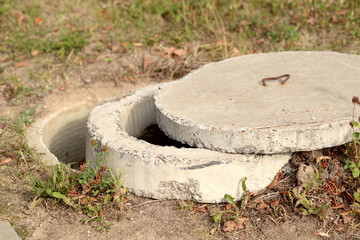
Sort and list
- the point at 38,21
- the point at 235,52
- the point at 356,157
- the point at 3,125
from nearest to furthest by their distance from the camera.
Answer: the point at 356,157 < the point at 3,125 < the point at 235,52 < the point at 38,21

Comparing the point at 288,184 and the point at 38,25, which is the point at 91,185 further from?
the point at 38,25

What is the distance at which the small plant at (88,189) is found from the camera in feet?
10.7

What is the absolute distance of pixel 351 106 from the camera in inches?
132

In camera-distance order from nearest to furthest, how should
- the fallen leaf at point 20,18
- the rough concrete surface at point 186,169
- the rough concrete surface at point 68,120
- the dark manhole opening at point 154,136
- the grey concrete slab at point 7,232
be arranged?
the grey concrete slab at point 7,232
the rough concrete surface at point 186,169
the dark manhole opening at point 154,136
the rough concrete surface at point 68,120
the fallen leaf at point 20,18

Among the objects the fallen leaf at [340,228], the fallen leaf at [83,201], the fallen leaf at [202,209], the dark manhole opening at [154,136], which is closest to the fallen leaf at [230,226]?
the fallen leaf at [202,209]

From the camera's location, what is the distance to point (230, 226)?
10.1ft

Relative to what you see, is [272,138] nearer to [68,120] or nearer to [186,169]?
[186,169]

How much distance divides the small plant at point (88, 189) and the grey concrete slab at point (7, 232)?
0.33m

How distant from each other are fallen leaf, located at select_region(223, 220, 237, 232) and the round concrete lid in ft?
1.57

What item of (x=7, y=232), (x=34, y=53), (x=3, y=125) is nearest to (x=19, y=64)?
(x=34, y=53)

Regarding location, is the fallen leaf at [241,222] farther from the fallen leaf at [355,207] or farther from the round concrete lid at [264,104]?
the fallen leaf at [355,207]

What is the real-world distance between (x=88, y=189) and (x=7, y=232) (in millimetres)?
595

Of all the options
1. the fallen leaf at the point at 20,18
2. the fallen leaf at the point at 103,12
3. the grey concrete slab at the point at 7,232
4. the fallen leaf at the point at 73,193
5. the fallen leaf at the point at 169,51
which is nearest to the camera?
the grey concrete slab at the point at 7,232

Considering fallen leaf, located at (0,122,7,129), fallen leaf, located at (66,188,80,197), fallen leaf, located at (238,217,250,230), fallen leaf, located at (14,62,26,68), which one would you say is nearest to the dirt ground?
fallen leaf, located at (238,217,250,230)
